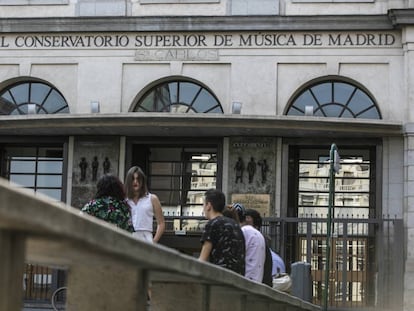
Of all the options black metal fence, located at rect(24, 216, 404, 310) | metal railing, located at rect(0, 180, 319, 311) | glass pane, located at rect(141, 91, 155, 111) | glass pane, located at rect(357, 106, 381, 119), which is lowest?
black metal fence, located at rect(24, 216, 404, 310)

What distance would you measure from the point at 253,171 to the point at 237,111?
1.54m

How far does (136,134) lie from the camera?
2386 cm

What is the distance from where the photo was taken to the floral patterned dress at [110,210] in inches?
340

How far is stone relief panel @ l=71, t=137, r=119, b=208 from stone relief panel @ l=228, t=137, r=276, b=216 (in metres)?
3.07

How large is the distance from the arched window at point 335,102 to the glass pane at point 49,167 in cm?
618

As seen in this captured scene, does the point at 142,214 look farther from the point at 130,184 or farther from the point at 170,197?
the point at 170,197

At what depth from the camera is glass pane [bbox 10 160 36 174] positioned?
980 inches

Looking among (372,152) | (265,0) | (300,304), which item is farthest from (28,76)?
(300,304)

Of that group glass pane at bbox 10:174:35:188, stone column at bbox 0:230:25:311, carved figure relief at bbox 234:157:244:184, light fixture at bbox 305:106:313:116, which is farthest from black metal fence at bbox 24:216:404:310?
stone column at bbox 0:230:25:311

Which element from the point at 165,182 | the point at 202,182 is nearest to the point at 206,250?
the point at 202,182

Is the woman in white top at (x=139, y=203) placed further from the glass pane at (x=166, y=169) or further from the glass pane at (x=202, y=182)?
the glass pane at (x=166, y=169)

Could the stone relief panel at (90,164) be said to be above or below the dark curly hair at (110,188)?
above

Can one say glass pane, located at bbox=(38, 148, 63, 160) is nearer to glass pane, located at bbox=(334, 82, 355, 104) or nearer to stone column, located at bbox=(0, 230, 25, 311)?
glass pane, located at bbox=(334, 82, 355, 104)

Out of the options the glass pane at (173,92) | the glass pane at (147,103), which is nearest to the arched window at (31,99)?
the glass pane at (147,103)
